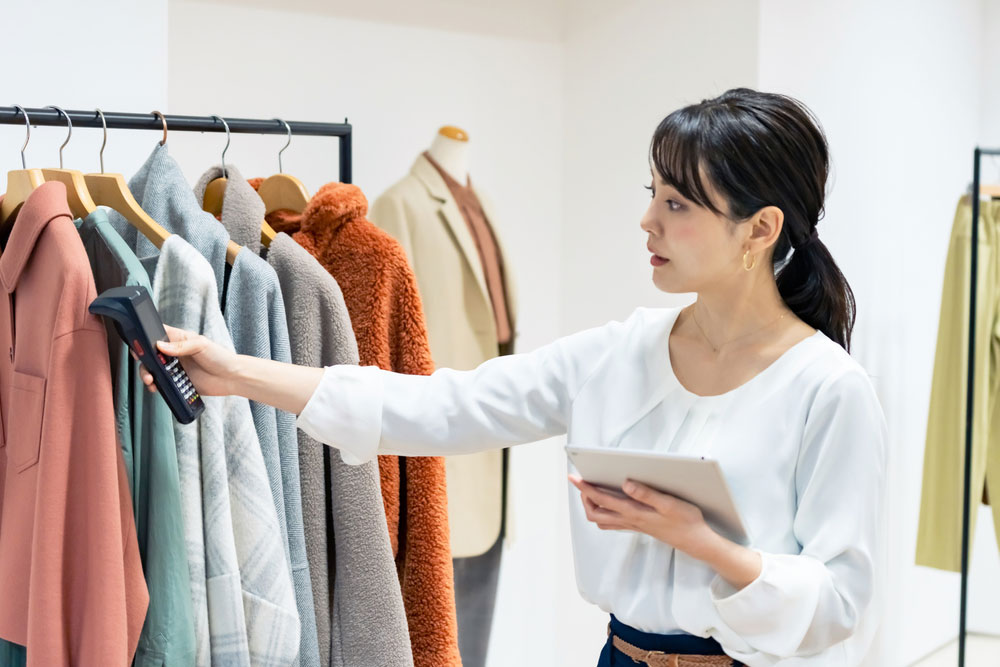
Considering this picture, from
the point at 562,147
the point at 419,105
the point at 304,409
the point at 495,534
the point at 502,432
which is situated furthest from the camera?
the point at 562,147

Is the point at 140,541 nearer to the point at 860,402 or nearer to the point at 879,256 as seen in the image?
the point at 860,402

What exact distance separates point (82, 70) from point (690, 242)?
954 mm

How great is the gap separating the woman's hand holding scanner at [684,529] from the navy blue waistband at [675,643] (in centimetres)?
13

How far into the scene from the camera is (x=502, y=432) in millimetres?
1325

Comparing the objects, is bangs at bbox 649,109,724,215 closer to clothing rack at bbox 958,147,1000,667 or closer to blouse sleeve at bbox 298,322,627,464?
blouse sleeve at bbox 298,322,627,464

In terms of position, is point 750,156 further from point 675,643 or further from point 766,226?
point 675,643

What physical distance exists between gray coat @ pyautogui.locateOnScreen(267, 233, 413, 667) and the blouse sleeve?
0.10m

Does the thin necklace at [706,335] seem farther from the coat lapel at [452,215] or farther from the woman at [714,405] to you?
the coat lapel at [452,215]

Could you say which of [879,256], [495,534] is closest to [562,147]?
[879,256]

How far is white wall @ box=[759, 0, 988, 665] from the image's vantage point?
2488 mm

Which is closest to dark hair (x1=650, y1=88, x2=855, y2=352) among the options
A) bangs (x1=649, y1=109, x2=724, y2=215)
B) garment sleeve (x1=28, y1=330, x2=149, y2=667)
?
bangs (x1=649, y1=109, x2=724, y2=215)

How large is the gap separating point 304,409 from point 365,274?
297 millimetres

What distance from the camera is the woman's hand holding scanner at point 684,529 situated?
105 centimetres

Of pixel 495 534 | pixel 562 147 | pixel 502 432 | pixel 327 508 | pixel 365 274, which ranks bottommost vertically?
pixel 495 534
